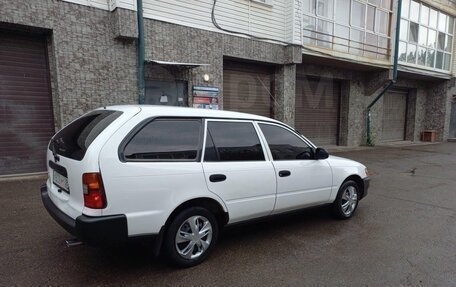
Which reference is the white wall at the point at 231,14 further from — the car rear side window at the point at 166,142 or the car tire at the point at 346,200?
the car tire at the point at 346,200

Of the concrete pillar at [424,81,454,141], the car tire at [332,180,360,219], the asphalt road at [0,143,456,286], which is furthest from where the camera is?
the concrete pillar at [424,81,454,141]

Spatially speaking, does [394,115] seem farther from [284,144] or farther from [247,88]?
[284,144]

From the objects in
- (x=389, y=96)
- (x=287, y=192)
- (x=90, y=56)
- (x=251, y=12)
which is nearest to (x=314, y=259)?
(x=287, y=192)

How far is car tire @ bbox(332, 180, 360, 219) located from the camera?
4.60 m

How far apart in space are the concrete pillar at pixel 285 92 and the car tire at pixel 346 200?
20.4 ft

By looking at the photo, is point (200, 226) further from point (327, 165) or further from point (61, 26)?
point (61, 26)

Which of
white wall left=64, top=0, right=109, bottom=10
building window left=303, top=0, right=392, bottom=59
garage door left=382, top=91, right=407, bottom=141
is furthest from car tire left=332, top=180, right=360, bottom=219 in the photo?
garage door left=382, top=91, right=407, bottom=141

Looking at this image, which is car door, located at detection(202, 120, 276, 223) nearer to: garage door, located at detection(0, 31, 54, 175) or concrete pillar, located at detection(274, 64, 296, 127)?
garage door, located at detection(0, 31, 54, 175)

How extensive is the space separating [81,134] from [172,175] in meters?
1.00

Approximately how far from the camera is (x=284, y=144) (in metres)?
4.03

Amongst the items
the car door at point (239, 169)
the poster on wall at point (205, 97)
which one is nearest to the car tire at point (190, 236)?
the car door at point (239, 169)

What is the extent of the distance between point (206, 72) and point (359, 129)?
29.7ft

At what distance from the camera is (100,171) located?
2.60 meters

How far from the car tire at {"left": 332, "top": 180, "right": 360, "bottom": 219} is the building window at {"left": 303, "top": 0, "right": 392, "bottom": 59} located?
788 centimetres
